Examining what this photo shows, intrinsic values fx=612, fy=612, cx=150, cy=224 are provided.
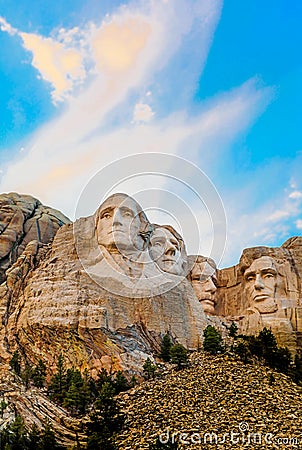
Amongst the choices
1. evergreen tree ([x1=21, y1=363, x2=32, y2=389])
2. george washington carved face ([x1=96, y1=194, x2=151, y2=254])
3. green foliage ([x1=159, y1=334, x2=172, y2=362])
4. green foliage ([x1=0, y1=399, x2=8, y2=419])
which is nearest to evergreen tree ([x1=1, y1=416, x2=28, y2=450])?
green foliage ([x1=0, y1=399, x2=8, y2=419])

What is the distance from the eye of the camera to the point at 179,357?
81.3 ft

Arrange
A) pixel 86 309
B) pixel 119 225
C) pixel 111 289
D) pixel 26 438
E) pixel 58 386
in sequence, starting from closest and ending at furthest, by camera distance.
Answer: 1. pixel 26 438
2. pixel 58 386
3. pixel 86 309
4. pixel 111 289
5. pixel 119 225

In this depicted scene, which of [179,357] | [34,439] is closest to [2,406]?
[34,439]

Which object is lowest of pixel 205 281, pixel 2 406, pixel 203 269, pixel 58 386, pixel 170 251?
pixel 2 406

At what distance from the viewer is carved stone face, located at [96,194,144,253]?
28.6 meters

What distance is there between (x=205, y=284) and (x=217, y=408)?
697 inches

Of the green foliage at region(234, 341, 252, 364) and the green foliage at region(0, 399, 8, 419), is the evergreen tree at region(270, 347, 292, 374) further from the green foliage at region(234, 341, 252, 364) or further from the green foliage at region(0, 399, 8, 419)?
the green foliage at region(0, 399, 8, 419)

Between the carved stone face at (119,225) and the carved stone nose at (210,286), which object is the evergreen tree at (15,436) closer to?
the carved stone face at (119,225)

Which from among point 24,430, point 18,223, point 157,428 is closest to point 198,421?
point 157,428

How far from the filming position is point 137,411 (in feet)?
68.3

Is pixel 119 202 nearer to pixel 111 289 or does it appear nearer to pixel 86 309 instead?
pixel 111 289

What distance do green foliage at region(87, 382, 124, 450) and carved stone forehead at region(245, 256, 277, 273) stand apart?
17.2 m

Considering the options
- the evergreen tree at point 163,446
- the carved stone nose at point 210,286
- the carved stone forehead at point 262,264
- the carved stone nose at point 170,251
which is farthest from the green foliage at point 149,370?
the carved stone nose at point 210,286

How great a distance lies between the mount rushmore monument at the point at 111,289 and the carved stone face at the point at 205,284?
0.49 meters
